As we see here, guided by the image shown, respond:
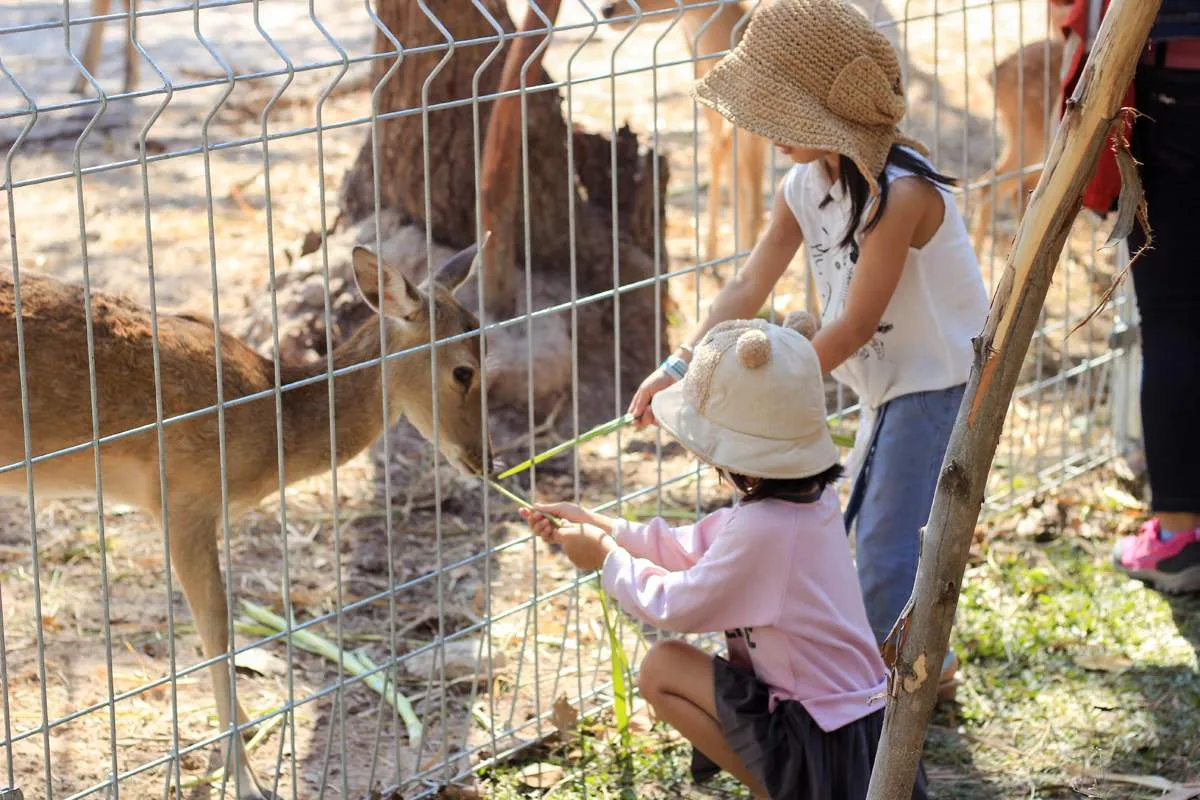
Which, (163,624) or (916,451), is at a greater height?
(916,451)

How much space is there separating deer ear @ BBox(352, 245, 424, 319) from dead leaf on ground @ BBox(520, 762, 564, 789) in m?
1.29

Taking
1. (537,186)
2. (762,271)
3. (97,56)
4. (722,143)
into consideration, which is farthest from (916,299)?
(97,56)

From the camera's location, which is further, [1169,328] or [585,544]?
[1169,328]

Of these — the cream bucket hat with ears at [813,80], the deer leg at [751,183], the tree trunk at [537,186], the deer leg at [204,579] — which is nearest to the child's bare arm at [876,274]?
the cream bucket hat with ears at [813,80]

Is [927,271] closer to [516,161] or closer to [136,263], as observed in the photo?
[516,161]

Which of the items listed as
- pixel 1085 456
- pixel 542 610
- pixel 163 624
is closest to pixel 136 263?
pixel 163 624

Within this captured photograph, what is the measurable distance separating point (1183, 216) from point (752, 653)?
7.52 feet

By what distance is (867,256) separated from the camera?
361 cm

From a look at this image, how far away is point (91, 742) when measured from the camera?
4.05 metres

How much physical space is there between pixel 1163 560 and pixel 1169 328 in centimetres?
79

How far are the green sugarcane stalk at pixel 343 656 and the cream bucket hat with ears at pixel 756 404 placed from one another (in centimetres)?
143

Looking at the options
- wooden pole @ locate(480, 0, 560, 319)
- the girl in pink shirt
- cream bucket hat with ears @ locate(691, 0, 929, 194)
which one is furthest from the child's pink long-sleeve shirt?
wooden pole @ locate(480, 0, 560, 319)

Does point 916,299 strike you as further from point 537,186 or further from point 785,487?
point 537,186

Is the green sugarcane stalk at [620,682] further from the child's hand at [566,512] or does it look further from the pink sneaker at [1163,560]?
the pink sneaker at [1163,560]
